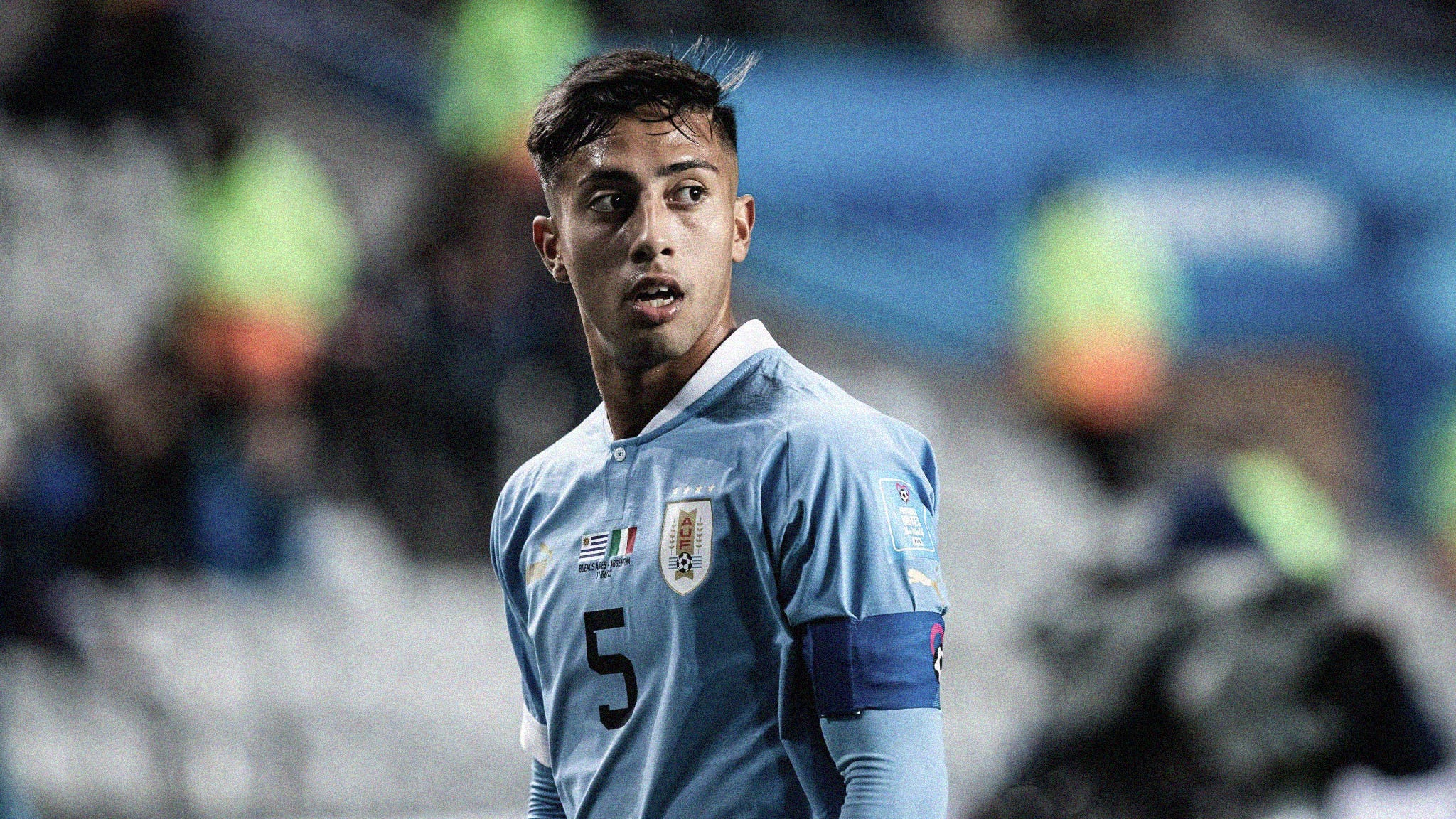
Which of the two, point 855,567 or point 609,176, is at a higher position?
point 609,176

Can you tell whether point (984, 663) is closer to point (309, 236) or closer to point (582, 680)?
point (309, 236)

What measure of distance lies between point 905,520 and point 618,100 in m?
0.52

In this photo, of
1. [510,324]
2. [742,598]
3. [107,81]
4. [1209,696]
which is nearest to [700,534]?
[742,598]

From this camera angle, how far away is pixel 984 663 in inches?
299

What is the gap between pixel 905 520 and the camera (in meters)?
1.55

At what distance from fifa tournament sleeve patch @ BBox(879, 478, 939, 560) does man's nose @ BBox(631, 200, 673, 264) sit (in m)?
0.33

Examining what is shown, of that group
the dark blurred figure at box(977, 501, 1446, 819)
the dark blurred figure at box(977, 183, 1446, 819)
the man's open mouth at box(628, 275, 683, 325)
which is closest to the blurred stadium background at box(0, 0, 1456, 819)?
the dark blurred figure at box(977, 183, 1446, 819)

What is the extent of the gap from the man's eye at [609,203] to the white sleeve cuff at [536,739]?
621 millimetres

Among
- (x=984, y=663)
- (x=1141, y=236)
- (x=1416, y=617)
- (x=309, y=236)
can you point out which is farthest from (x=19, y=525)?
(x=1416, y=617)

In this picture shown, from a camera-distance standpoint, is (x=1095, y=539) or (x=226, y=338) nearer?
(x=226, y=338)

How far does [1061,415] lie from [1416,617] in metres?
2.13

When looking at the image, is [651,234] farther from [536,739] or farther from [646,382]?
[536,739]

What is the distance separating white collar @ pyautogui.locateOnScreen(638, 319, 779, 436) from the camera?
1700 millimetres

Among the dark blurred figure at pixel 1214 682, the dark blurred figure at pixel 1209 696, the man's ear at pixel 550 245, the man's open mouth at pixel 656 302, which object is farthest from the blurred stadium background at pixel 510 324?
the man's open mouth at pixel 656 302
